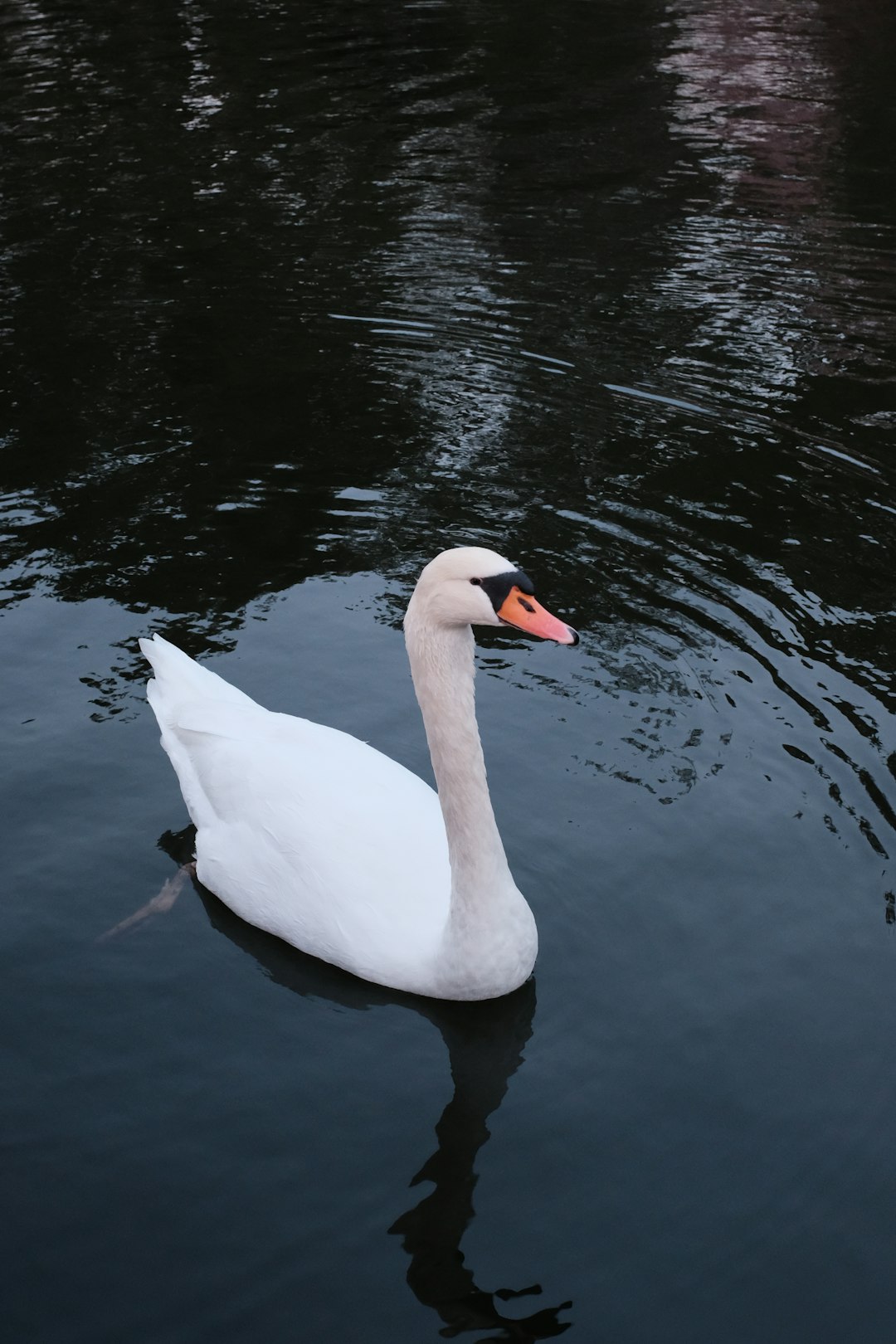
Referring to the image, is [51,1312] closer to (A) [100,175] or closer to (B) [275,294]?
(B) [275,294]

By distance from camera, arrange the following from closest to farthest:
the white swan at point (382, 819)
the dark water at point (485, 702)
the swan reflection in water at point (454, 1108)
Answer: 1. the swan reflection in water at point (454, 1108)
2. the dark water at point (485, 702)
3. the white swan at point (382, 819)

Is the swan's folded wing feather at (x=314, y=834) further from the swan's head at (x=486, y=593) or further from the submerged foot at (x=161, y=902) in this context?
the swan's head at (x=486, y=593)

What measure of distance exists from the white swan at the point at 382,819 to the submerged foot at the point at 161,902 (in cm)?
20

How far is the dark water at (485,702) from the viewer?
5164mm

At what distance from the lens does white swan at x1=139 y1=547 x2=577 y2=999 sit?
5797 millimetres

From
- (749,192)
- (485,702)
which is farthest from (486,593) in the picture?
(749,192)

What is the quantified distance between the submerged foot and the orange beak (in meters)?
2.46

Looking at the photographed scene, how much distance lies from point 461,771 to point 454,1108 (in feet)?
4.35

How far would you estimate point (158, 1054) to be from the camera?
6.02 metres

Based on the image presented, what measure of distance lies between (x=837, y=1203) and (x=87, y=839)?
3.93 m

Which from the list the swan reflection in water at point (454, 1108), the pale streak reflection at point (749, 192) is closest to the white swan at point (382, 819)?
the swan reflection in water at point (454, 1108)

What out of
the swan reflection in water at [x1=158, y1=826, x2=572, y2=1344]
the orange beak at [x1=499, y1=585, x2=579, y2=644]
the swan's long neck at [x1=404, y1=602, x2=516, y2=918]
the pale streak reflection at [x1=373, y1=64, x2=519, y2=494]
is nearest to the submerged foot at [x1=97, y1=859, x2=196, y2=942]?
the swan reflection in water at [x1=158, y1=826, x2=572, y2=1344]

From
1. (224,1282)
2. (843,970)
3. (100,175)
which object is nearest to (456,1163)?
(224,1282)

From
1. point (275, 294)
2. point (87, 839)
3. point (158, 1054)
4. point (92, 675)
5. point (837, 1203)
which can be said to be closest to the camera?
point (837, 1203)
